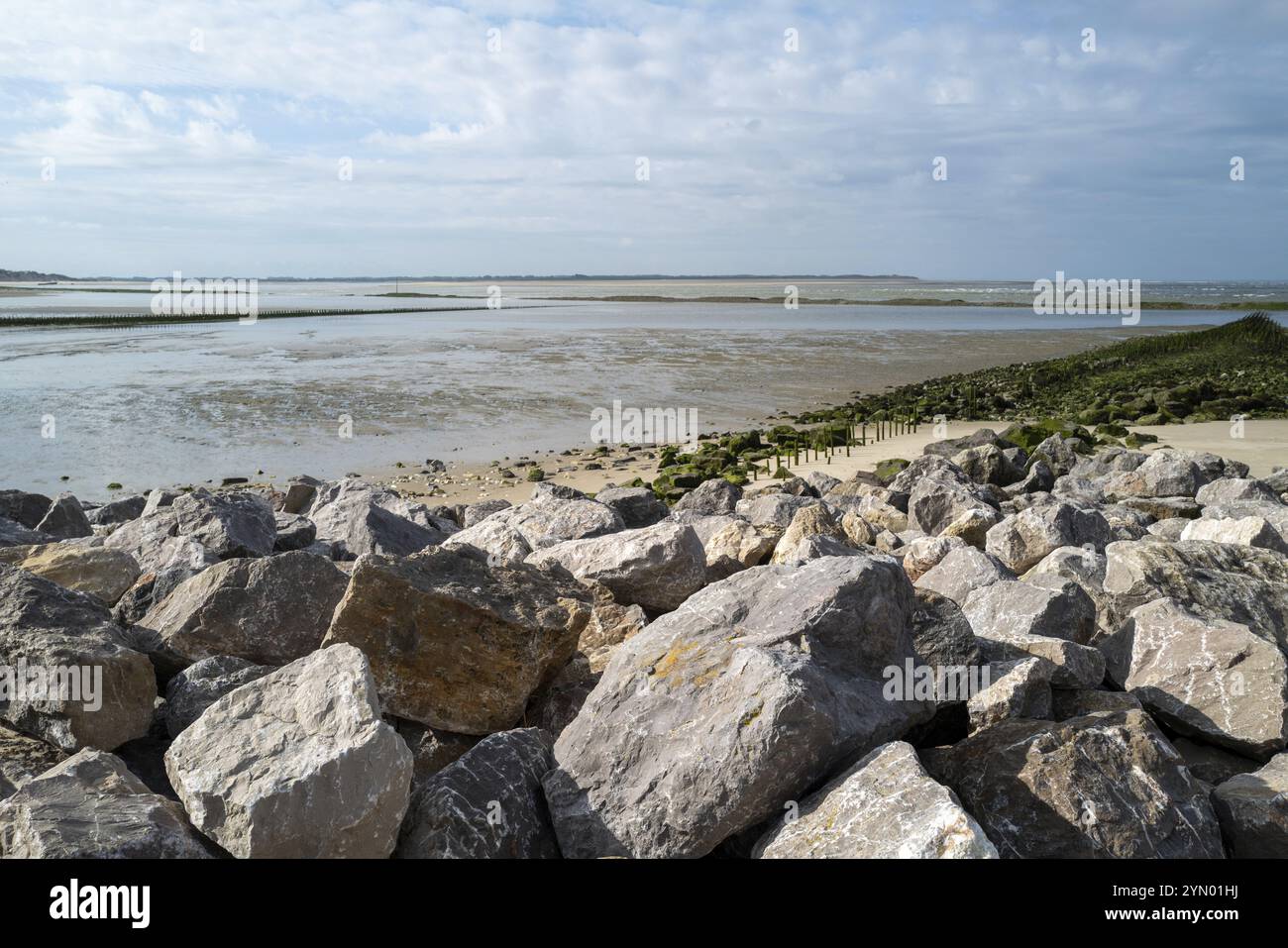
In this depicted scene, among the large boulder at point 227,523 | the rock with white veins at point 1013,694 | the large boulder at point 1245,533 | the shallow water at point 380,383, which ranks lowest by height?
the rock with white veins at point 1013,694

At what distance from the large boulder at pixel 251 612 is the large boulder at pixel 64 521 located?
508 centimetres

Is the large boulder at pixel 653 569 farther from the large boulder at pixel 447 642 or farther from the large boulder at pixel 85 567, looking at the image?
the large boulder at pixel 85 567

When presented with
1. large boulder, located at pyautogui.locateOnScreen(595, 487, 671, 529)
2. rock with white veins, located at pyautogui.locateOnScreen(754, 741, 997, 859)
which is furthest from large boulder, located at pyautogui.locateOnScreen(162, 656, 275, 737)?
large boulder, located at pyautogui.locateOnScreen(595, 487, 671, 529)

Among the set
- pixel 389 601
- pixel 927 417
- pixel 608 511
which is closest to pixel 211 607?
pixel 389 601

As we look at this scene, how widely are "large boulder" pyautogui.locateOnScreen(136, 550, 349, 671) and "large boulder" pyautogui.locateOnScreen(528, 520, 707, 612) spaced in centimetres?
140

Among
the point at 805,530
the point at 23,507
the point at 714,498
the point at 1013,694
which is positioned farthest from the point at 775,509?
the point at 23,507

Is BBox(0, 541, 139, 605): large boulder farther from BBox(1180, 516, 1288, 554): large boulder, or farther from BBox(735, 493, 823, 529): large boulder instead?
BBox(1180, 516, 1288, 554): large boulder

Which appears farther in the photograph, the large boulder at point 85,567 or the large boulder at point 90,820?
the large boulder at point 85,567

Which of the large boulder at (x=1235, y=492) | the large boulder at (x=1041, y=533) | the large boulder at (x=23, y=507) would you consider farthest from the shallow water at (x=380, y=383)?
the large boulder at (x=1041, y=533)

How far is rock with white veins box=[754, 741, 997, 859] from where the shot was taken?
10.5ft

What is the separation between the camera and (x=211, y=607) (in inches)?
201

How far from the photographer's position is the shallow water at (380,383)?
66.6 ft

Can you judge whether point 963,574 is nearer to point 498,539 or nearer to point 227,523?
point 498,539
